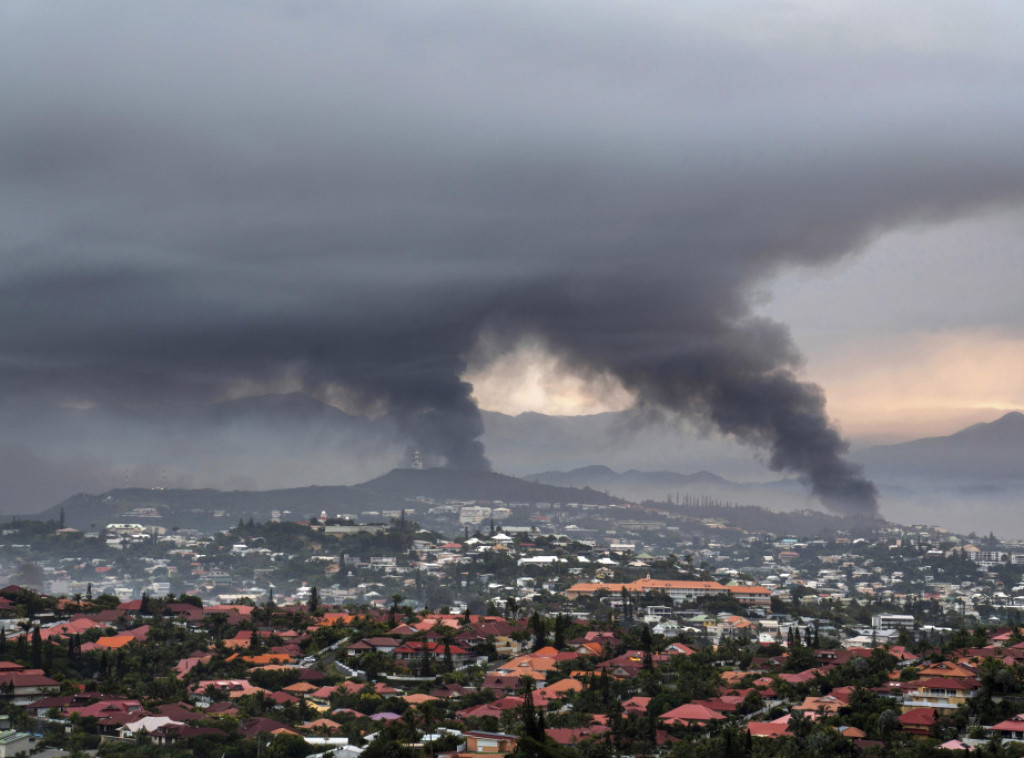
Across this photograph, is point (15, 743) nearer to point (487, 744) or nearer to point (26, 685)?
point (26, 685)

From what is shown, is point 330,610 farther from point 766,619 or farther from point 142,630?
point 766,619

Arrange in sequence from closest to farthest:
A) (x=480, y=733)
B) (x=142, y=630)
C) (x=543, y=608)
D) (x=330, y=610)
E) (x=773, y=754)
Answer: (x=773, y=754), (x=480, y=733), (x=142, y=630), (x=330, y=610), (x=543, y=608)

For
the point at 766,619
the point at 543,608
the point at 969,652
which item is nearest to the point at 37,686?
the point at 969,652

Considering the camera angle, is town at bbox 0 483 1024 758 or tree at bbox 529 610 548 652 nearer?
town at bbox 0 483 1024 758

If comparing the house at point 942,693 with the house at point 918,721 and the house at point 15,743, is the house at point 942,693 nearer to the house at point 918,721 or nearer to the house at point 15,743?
the house at point 918,721

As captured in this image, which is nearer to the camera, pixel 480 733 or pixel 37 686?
pixel 480 733

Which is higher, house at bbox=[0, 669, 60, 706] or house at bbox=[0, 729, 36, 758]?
house at bbox=[0, 669, 60, 706]

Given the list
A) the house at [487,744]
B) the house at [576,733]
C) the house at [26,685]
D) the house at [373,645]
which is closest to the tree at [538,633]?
the house at [373,645]

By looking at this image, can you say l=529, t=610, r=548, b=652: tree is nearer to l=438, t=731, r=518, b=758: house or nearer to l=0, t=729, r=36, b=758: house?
l=438, t=731, r=518, b=758: house

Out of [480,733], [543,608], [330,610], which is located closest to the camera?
[480,733]

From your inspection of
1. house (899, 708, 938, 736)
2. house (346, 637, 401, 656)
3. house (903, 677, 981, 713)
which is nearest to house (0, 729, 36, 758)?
house (346, 637, 401, 656)

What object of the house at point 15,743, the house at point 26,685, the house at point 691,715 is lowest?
the house at point 15,743
